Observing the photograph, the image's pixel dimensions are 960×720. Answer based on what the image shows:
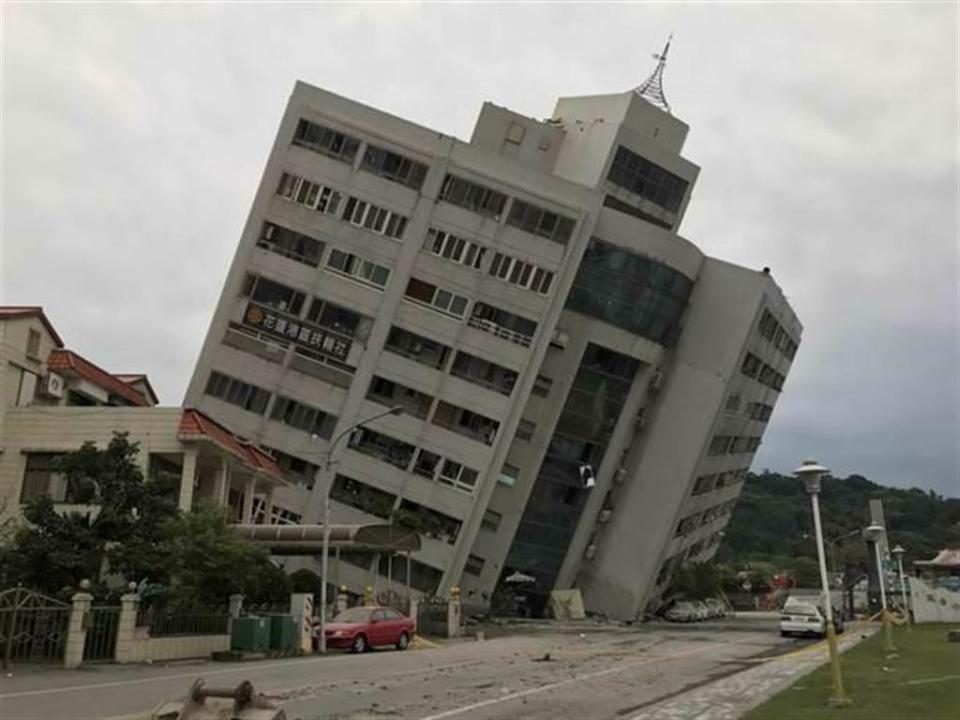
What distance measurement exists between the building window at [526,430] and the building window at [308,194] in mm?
16386

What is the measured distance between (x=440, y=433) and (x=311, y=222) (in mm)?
13962

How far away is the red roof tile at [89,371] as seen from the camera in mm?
35438

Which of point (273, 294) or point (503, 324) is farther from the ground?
point (273, 294)

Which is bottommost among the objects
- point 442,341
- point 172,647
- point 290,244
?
point 172,647

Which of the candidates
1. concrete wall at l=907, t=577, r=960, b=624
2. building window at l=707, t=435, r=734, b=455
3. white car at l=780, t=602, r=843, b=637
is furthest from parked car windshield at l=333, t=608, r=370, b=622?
building window at l=707, t=435, r=734, b=455

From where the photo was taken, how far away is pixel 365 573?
49406 mm

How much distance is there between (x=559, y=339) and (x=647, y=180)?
14.5 metres

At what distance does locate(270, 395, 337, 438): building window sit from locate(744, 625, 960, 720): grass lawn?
3160 cm

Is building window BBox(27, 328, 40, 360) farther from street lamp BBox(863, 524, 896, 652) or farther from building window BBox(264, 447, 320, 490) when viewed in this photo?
street lamp BBox(863, 524, 896, 652)

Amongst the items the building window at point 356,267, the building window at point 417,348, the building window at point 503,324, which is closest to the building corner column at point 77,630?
the building window at point 417,348

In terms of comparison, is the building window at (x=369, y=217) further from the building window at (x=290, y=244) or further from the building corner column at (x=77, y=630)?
the building corner column at (x=77, y=630)

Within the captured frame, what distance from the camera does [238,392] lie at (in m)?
51.7

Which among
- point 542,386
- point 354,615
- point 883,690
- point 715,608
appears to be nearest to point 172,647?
point 354,615

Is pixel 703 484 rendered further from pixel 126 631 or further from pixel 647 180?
pixel 126 631
